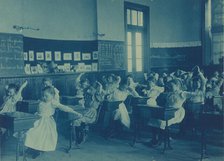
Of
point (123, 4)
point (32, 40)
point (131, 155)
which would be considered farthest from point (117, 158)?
point (123, 4)

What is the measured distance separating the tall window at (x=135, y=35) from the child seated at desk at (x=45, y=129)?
6.17 m

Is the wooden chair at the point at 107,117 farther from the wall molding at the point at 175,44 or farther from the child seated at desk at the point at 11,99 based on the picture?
the wall molding at the point at 175,44

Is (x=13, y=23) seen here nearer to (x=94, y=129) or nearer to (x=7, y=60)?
(x=7, y=60)

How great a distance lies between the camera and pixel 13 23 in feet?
23.2

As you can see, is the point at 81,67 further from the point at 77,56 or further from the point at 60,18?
the point at 60,18

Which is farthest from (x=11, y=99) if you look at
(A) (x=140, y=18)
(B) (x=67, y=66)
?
(A) (x=140, y=18)

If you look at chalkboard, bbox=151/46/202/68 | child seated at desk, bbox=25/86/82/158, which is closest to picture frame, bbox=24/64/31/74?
child seated at desk, bbox=25/86/82/158

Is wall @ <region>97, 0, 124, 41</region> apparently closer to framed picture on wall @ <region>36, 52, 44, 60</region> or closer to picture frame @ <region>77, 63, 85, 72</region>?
picture frame @ <region>77, 63, 85, 72</region>

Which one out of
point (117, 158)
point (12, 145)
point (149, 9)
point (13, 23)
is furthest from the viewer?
point (149, 9)

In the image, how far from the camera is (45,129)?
4523mm

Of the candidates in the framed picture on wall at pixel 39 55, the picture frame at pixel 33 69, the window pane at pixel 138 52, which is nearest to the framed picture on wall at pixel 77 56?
the framed picture on wall at pixel 39 55

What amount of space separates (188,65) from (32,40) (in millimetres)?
5516

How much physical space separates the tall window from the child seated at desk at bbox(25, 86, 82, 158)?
6.17 meters

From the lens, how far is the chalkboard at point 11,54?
6949mm
